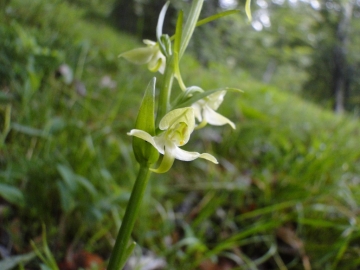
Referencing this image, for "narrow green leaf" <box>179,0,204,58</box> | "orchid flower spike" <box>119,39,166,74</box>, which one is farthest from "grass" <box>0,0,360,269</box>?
"narrow green leaf" <box>179,0,204,58</box>

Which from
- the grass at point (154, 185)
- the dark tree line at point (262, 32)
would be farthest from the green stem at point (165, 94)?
the dark tree line at point (262, 32)

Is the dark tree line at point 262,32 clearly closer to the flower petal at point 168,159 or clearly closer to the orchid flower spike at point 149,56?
the orchid flower spike at point 149,56

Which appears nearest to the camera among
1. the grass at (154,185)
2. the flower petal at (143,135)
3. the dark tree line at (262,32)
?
the flower petal at (143,135)

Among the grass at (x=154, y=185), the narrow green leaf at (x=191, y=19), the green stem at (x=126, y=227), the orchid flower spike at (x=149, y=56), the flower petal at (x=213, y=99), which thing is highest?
the narrow green leaf at (x=191, y=19)

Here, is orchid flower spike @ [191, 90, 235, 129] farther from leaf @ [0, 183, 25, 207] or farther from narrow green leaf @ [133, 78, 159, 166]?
leaf @ [0, 183, 25, 207]

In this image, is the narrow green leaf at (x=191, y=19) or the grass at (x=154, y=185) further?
the grass at (x=154, y=185)

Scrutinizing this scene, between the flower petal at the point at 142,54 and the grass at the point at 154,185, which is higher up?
the flower petal at the point at 142,54

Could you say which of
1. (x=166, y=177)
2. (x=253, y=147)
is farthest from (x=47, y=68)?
(x=253, y=147)
